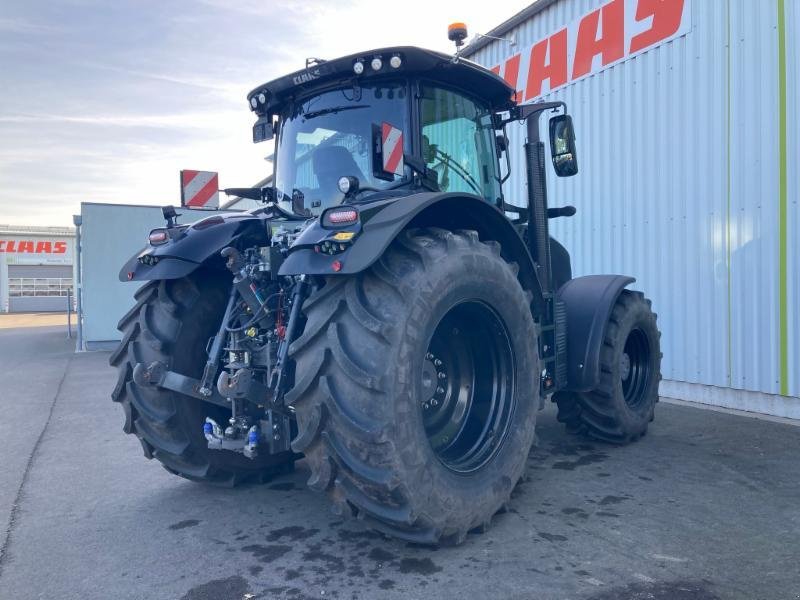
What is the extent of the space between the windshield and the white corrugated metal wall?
14.0ft

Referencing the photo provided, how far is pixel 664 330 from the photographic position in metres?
7.29

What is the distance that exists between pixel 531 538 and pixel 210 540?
1674 mm

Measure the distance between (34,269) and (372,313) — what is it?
145 feet

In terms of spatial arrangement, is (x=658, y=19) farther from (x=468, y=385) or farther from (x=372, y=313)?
(x=372, y=313)

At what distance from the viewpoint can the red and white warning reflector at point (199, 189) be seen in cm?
672

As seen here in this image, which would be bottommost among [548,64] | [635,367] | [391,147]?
[635,367]

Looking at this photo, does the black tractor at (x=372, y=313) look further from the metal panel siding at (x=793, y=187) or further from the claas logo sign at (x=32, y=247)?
the claas logo sign at (x=32, y=247)

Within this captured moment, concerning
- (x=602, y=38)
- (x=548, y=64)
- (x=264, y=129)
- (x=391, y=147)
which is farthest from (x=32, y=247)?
(x=391, y=147)

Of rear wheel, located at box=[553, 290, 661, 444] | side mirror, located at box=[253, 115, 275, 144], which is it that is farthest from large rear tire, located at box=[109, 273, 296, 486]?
rear wheel, located at box=[553, 290, 661, 444]

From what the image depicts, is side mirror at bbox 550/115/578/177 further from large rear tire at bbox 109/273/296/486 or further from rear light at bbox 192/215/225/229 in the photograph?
large rear tire at bbox 109/273/296/486

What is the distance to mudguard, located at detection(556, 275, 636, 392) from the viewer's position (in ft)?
15.7

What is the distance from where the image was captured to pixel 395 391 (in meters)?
2.81

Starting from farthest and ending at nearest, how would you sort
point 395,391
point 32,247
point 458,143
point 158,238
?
1. point 32,247
2. point 458,143
3. point 158,238
4. point 395,391

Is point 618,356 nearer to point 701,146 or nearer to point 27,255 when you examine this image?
point 701,146
